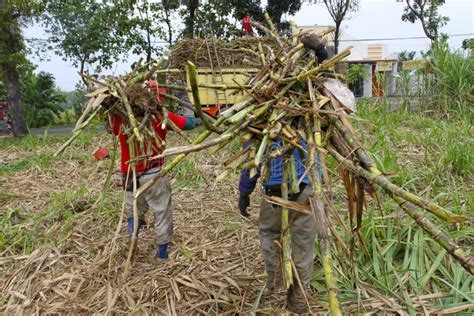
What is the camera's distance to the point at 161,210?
9.64ft

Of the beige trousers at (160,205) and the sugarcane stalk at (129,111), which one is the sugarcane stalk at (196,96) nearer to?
the sugarcane stalk at (129,111)

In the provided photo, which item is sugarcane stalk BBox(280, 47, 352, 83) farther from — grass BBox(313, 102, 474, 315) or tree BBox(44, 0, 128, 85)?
tree BBox(44, 0, 128, 85)

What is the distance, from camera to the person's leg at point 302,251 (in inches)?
88.8

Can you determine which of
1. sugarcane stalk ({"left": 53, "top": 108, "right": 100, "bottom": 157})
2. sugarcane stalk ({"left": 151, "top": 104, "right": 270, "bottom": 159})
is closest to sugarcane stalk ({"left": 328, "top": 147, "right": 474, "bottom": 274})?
sugarcane stalk ({"left": 151, "top": 104, "right": 270, "bottom": 159})

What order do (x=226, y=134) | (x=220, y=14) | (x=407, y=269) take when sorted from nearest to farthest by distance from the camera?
(x=226, y=134), (x=407, y=269), (x=220, y=14)

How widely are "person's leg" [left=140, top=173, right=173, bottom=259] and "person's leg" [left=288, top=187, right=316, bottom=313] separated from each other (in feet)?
3.49

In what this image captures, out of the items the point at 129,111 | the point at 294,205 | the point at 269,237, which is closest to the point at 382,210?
the point at 269,237

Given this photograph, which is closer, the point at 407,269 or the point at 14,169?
the point at 407,269

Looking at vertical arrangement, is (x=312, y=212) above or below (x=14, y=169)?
above

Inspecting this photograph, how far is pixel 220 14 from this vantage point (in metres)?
14.0

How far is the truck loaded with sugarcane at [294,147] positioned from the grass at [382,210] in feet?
0.62

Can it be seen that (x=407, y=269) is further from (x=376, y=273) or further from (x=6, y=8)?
(x=6, y=8)

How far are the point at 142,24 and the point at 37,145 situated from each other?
692cm

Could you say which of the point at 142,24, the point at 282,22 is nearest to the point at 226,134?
the point at 142,24
